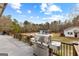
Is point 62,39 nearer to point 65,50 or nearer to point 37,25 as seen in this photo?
point 65,50

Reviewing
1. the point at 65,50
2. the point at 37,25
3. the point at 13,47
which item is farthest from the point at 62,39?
the point at 13,47

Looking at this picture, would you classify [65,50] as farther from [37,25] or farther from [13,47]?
[13,47]

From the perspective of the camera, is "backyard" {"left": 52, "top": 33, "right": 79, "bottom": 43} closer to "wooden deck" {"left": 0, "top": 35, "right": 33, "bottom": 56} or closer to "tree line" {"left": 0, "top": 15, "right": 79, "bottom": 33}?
"tree line" {"left": 0, "top": 15, "right": 79, "bottom": 33}

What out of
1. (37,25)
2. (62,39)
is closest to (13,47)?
(37,25)

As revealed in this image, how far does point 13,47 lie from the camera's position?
1626mm

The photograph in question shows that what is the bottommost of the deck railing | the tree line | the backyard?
the deck railing

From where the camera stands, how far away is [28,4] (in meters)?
1.61

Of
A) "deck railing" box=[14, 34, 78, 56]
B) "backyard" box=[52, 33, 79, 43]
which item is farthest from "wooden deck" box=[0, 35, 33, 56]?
"backyard" box=[52, 33, 79, 43]

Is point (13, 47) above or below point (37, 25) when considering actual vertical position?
below

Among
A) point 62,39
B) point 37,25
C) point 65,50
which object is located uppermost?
point 37,25

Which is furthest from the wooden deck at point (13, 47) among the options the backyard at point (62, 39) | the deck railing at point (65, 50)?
the backyard at point (62, 39)

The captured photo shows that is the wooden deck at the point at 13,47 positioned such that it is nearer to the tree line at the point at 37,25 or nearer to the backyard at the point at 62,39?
the tree line at the point at 37,25

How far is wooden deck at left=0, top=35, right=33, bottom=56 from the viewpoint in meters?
1.61

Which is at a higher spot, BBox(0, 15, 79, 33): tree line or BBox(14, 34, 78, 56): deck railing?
BBox(0, 15, 79, 33): tree line
